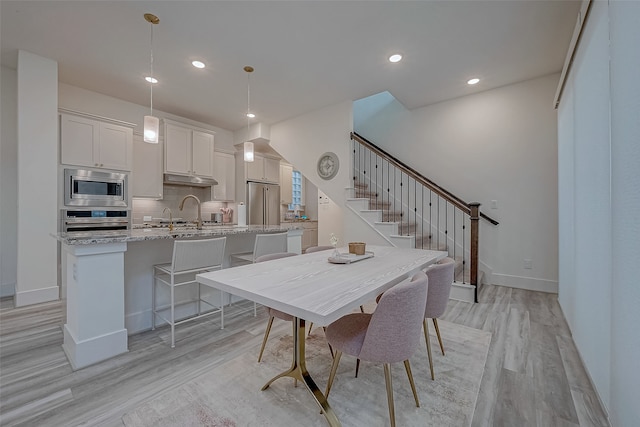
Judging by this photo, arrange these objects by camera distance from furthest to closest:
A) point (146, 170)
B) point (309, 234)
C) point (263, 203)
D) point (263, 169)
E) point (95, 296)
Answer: point (309, 234) < point (263, 169) < point (263, 203) < point (146, 170) < point (95, 296)

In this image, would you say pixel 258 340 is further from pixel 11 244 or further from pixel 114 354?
pixel 11 244

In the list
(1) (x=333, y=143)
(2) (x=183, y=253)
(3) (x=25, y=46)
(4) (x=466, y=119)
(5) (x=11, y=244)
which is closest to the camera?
(2) (x=183, y=253)

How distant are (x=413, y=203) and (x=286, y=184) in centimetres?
349

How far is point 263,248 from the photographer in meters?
2.72

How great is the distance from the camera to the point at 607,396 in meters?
1.38

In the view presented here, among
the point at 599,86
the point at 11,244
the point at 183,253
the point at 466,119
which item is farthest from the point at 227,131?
the point at 599,86

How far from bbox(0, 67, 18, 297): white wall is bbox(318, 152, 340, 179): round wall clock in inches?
167

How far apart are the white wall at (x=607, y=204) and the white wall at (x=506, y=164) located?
1.50 meters

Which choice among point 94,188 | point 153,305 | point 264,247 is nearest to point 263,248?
point 264,247

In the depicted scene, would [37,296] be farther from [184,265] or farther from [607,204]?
[607,204]

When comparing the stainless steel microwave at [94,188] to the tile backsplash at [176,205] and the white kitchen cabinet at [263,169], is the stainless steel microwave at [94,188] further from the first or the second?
the white kitchen cabinet at [263,169]

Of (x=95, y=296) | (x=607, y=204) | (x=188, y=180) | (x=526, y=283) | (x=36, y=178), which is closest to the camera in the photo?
(x=607, y=204)

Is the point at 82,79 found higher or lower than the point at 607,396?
higher

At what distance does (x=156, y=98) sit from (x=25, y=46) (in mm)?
1429
